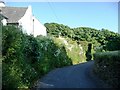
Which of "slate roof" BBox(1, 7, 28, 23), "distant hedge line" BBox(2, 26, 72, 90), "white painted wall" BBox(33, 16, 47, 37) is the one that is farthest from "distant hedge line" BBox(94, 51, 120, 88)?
"white painted wall" BBox(33, 16, 47, 37)

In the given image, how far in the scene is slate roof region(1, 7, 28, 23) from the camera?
3987 centimetres

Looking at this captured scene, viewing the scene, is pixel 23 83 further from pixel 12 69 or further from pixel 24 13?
pixel 24 13

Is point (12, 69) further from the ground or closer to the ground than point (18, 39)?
closer to the ground

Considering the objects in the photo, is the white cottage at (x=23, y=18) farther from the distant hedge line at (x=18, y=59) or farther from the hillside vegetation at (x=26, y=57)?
the distant hedge line at (x=18, y=59)

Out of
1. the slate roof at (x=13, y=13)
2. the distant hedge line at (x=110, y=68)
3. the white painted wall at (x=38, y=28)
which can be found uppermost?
the slate roof at (x=13, y=13)

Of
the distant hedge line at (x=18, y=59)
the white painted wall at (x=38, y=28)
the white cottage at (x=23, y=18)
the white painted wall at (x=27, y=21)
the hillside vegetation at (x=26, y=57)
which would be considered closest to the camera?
the distant hedge line at (x=18, y=59)

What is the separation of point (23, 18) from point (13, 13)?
194 centimetres

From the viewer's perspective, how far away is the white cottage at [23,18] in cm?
3984

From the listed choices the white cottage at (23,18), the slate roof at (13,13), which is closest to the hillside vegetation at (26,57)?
the white cottage at (23,18)

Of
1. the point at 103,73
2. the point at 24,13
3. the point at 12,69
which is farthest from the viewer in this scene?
the point at 24,13

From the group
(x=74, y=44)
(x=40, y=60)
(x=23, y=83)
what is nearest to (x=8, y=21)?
(x=74, y=44)

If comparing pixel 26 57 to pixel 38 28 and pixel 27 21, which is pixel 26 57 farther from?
pixel 38 28

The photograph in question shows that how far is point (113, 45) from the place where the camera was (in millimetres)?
36312

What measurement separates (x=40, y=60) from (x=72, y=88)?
18.7ft
